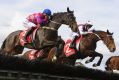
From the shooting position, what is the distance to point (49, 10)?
1828 cm

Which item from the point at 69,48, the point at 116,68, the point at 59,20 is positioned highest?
the point at 59,20

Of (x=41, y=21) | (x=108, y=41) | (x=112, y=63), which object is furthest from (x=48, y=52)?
(x=112, y=63)

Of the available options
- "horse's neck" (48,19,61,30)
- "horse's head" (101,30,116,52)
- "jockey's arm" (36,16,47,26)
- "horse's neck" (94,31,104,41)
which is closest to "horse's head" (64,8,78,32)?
"horse's neck" (48,19,61,30)

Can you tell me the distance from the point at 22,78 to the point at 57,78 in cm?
167

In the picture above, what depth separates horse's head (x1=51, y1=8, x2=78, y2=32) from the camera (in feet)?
60.8

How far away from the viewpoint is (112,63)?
78.6 feet

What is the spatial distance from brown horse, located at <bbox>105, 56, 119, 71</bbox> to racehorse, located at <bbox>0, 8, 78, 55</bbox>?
5505mm

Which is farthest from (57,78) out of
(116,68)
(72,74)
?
(116,68)

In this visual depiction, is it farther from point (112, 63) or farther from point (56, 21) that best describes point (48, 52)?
point (112, 63)

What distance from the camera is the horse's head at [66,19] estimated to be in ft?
60.8

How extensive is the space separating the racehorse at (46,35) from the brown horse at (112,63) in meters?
5.51

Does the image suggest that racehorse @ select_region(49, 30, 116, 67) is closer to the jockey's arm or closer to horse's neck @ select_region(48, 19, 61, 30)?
horse's neck @ select_region(48, 19, 61, 30)

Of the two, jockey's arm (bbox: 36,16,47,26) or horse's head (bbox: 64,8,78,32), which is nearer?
jockey's arm (bbox: 36,16,47,26)

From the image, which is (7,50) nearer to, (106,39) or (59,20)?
(59,20)
